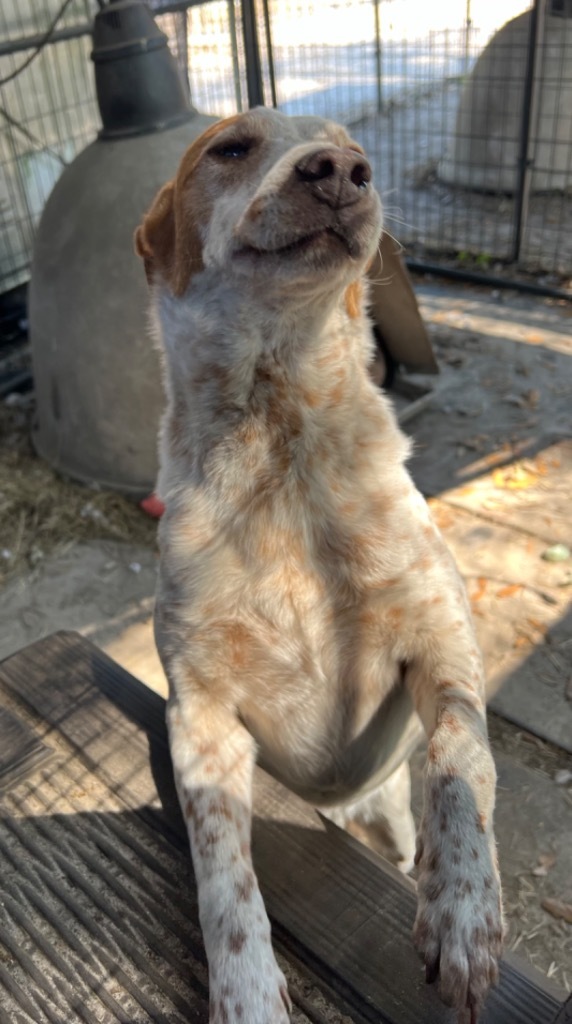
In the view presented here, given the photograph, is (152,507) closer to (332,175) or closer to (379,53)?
(332,175)

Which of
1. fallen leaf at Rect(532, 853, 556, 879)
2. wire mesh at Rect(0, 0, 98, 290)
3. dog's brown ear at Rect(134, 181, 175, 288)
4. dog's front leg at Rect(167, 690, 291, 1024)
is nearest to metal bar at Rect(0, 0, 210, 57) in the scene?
wire mesh at Rect(0, 0, 98, 290)

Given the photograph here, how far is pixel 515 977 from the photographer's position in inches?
53.0

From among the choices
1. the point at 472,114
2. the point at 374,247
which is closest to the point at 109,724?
the point at 374,247

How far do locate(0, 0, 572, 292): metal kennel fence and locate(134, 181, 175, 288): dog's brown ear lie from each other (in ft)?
9.76

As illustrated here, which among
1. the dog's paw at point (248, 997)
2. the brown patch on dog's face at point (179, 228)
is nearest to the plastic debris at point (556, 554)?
the brown patch on dog's face at point (179, 228)

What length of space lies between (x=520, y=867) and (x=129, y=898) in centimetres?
131

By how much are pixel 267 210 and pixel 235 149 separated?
40 cm

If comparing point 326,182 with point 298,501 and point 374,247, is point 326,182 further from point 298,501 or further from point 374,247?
point 298,501

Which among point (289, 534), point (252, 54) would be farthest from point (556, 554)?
point (252, 54)

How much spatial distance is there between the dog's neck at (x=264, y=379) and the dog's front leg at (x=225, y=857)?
0.51 meters

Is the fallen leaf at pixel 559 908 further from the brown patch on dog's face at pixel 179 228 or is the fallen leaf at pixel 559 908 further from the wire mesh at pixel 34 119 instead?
the wire mesh at pixel 34 119

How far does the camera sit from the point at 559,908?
227 centimetres

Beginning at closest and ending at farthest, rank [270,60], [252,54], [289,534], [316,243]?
[316,243]
[289,534]
[252,54]
[270,60]

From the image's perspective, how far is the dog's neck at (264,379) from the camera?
5.71 ft
